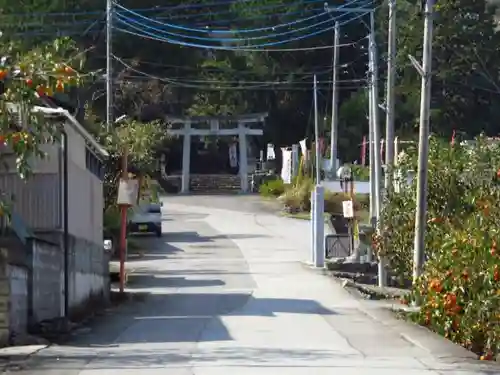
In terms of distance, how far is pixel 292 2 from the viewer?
64.9 metres

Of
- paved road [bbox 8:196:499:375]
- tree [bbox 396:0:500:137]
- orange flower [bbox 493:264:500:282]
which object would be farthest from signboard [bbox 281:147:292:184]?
orange flower [bbox 493:264:500:282]

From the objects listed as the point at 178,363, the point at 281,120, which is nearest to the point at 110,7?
the point at 178,363

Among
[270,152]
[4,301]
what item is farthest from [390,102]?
[270,152]

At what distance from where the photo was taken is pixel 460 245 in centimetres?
1825

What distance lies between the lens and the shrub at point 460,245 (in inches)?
648

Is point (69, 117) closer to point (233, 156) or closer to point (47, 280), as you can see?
point (47, 280)

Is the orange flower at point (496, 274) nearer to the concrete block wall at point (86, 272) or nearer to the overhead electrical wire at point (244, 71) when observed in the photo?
the concrete block wall at point (86, 272)

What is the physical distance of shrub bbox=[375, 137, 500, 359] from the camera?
16.5m

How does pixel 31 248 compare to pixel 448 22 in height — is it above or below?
below

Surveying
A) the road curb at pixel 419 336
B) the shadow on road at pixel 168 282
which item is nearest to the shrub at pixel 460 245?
the road curb at pixel 419 336

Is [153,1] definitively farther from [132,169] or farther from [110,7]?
[132,169]

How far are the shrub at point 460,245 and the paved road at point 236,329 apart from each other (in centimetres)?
101

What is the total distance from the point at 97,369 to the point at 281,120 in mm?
61161

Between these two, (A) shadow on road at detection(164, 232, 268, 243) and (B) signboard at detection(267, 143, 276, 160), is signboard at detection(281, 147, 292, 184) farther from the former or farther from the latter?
(A) shadow on road at detection(164, 232, 268, 243)
